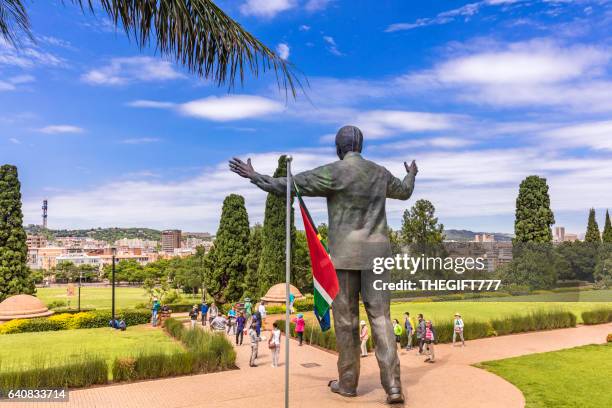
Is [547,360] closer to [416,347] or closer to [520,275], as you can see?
[416,347]

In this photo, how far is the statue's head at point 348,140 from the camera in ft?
29.7

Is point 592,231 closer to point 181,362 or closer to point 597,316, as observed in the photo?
point 597,316

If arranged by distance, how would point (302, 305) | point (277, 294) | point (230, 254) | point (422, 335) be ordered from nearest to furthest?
point (422, 335) < point (302, 305) < point (277, 294) < point (230, 254)

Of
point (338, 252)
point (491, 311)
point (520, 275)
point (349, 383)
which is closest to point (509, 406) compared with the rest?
point (349, 383)

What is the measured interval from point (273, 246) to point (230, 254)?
124 inches

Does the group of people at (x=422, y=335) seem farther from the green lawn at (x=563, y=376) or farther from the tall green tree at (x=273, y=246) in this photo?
the tall green tree at (x=273, y=246)

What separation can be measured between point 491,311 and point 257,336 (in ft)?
62.2

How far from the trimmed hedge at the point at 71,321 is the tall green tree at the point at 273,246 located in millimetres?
8506

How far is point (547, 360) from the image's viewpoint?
14.0 m

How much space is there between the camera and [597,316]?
73.5 feet

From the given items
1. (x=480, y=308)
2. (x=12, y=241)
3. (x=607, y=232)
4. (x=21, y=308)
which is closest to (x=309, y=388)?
(x=21, y=308)

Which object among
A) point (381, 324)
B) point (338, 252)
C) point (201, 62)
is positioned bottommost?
point (381, 324)

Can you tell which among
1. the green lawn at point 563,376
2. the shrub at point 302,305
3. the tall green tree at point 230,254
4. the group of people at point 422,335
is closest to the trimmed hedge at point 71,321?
the tall green tree at point 230,254

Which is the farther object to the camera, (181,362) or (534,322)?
(534,322)
